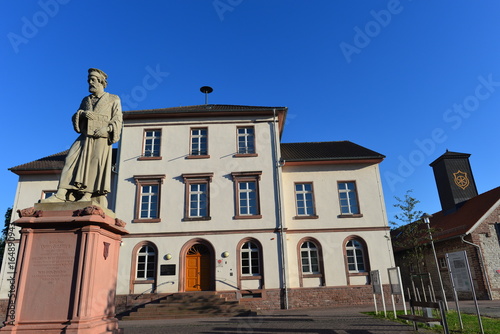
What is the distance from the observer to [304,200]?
19266 mm

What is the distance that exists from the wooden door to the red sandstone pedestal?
38.1 feet

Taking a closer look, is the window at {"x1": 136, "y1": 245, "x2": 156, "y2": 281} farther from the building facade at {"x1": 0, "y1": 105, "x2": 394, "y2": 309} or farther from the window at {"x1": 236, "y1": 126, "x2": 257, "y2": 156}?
the window at {"x1": 236, "y1": 126, "x2": 257, "y2": 156}

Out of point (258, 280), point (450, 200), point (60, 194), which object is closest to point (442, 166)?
point (450, 200)

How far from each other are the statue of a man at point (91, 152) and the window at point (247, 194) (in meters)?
11.8

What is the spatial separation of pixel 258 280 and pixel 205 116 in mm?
9715

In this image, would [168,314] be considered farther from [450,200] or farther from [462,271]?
[450,200]

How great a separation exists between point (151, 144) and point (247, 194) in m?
6.32

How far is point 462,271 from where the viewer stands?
8.16m

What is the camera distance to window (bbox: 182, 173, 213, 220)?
707 inches

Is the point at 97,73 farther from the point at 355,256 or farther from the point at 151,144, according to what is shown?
the point at 355,256

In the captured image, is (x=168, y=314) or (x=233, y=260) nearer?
(x=168, y=314)

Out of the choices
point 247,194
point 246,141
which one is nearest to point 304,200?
point 247,194

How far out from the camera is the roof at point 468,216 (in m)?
21.1

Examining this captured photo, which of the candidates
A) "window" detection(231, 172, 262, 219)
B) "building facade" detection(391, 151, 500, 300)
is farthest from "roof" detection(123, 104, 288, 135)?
"building facade" detection(391, 151, 500, 300)
